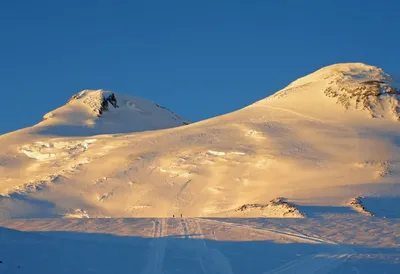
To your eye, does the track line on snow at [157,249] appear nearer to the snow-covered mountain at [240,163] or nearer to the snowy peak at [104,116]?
the snow-covered mountain at [240,163]

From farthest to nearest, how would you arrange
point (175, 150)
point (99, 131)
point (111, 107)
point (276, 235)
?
point (111, 107)
point (99, 131)
point (175, 150)
point (276, 235)

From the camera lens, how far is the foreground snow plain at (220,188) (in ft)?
62.7

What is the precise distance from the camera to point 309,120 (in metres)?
55.9

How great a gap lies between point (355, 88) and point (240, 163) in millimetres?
21033

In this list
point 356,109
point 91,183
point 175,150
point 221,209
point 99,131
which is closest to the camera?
point 221,209

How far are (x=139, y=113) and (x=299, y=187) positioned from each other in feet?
155

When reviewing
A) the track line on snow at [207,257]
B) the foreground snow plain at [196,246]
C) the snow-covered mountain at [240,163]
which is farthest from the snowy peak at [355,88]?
the track line on snow at [207,257]

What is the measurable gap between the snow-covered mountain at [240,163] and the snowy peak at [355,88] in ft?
0.48

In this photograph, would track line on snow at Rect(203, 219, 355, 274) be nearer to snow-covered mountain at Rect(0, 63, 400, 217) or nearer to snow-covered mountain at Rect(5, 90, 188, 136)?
snow-covered mountain at Rect(0, 63, 400, 217)

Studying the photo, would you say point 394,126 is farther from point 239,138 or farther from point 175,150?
point 175,150

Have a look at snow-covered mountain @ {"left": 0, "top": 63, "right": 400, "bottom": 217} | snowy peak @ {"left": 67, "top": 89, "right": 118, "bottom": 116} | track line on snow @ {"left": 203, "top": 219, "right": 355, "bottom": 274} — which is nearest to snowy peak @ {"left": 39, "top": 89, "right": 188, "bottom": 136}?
snowy peak @ {"left": 67, "top": 89, "right": 118, "bottom": 116}

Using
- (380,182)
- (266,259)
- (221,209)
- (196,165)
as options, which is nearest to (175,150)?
(196,165)

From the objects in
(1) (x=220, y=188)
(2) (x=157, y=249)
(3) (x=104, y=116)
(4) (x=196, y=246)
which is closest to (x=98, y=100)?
(3) (x=104, y=116)

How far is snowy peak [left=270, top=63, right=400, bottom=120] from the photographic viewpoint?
189 feet
